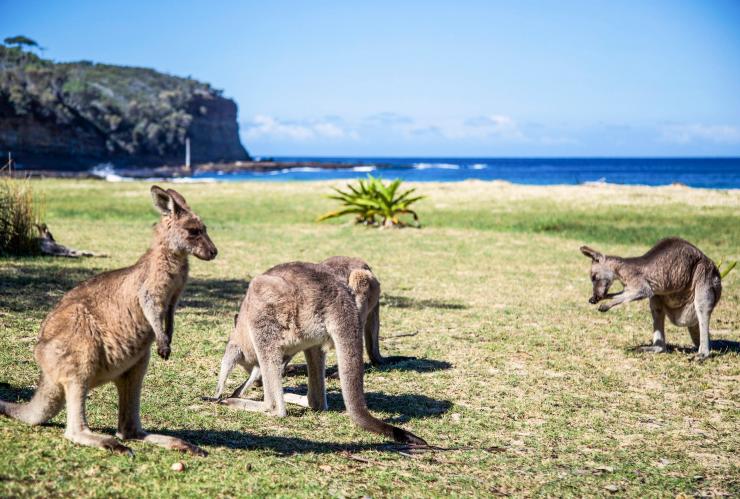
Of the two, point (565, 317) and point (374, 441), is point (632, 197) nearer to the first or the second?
point (565, 317)

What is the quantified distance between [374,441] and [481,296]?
586 centimetres

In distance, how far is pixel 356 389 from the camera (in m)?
4.72

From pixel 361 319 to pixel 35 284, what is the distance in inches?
228

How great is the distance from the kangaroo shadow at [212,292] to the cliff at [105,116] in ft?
198

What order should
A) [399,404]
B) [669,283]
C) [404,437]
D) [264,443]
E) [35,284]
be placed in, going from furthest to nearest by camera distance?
1. [35,284]
2. [669,283]
3. [399,404]
4. [264,443]
5. [404,437]

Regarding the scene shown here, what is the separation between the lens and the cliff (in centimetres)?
6712

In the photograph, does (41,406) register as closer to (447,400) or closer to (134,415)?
(134,415)

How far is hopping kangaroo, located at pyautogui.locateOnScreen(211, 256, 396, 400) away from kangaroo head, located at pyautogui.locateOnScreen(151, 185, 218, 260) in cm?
139

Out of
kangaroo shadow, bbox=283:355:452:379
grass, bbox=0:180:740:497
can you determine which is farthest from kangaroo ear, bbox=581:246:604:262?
kangaroo shadow, bbox=283:355:452:379

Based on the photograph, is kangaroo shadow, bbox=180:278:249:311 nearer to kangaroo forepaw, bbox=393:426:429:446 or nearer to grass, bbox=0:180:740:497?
grass, bbox=0:180:740:497

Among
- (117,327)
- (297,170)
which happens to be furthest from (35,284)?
(297,170)

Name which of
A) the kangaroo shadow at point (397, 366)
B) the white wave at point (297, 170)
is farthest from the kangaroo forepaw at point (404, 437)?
the white wave at point (297, 170)

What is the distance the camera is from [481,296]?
10.5 meters

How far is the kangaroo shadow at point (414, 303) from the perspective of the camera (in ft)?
31.5
